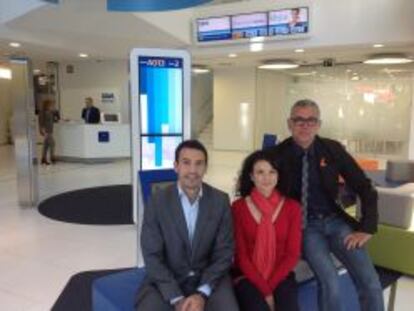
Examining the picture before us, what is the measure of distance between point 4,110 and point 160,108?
1393cm

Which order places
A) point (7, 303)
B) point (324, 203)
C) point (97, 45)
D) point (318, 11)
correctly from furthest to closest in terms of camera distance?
point (97, 45) → point (318, 11) → point (7, 303) → point (324, 203)

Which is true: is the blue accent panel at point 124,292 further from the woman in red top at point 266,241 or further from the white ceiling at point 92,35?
the white ceiling at point 92,35

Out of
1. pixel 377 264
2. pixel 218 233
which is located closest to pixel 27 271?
pixel 218 233

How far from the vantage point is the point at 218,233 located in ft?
7.10

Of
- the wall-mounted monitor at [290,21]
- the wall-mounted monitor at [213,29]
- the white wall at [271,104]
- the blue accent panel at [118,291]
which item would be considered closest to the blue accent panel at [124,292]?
the blue accent panel at [118,291]

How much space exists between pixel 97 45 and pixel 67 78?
3986 mm

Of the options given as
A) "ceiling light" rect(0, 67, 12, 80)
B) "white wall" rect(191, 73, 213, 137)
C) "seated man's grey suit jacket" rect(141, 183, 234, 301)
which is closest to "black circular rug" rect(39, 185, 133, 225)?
"ceiling light" rect(0, 67, 12, 80)

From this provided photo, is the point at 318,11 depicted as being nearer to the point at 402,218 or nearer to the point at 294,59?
the point at 294,59

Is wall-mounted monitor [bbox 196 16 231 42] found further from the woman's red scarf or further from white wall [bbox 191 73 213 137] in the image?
white wall [bbox 191 73 213 137]

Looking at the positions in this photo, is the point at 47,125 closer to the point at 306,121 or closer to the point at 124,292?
the point at 124,292

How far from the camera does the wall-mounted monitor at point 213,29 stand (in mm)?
8117

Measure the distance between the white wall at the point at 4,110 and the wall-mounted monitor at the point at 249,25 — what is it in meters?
10.9

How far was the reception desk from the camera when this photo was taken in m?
10.3

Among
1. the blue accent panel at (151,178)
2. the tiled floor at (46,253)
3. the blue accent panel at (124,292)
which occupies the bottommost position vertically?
the tiled floor at (46,253)
